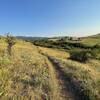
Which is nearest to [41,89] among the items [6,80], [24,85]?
[24,85]

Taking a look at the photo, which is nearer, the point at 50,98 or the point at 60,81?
the point at 50,98

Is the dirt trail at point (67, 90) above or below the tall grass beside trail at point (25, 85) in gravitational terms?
below

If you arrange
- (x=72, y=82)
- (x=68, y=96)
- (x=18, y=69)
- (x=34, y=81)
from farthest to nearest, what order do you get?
(x=18, y=69), (x=72, y=82), (x=34, y=81), (x=68, y=96)

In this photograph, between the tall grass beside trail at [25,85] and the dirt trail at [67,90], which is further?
the dirt trail at [67,90]

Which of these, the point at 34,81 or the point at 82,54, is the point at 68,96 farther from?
the point at 82,54

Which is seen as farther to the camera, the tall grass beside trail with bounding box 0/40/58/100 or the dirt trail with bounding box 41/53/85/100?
the dirt trail with bounding box 41/53/85/100

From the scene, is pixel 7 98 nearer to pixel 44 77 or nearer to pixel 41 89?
pixel 41 89

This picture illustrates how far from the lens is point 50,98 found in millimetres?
14430

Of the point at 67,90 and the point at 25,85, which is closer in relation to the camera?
the point at 25,85

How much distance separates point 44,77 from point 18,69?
10.4ft

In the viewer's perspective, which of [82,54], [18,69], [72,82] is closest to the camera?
[72,82]

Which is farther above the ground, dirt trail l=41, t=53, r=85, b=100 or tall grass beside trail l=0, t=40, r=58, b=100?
tall grass beside trail l=0, t=40, r=58, b=100

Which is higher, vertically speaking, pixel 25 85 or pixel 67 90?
pixel 25 85

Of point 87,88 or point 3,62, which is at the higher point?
point 3,62
